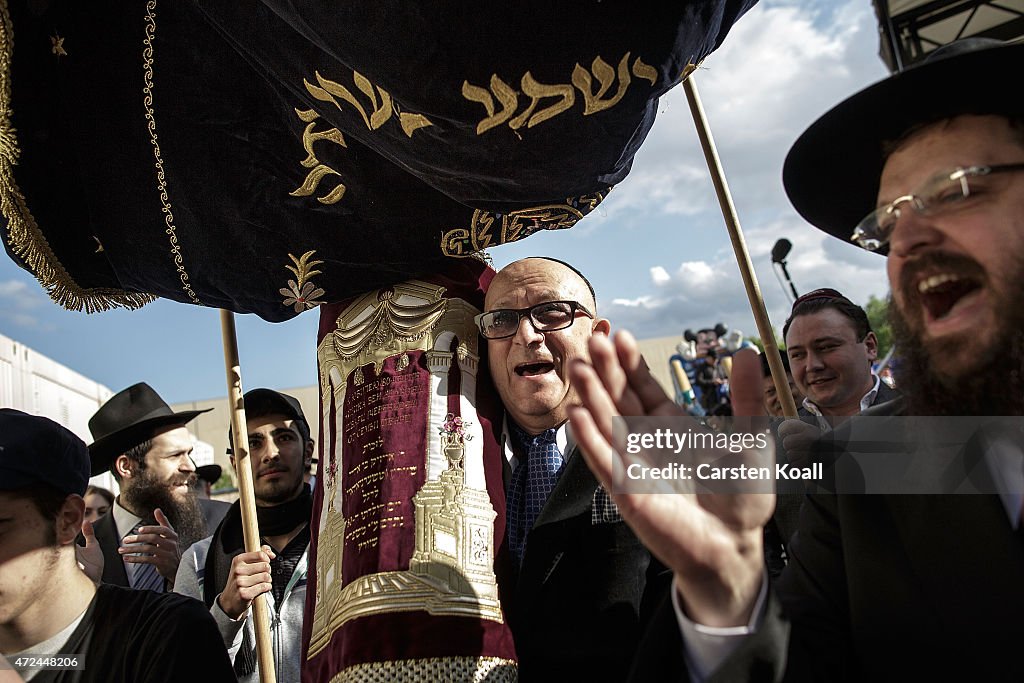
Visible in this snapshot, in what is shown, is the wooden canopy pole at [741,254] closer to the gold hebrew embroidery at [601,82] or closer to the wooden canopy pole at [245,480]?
the gold hebrew embroidery at [601,82]

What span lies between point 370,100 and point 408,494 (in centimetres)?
94

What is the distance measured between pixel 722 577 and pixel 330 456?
4.61ft

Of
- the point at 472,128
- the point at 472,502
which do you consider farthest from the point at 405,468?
the point at 472,128

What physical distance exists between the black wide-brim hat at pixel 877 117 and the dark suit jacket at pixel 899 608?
0.69 m

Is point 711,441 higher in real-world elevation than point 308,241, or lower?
lower

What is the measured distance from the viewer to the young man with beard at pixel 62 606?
197 centimetres

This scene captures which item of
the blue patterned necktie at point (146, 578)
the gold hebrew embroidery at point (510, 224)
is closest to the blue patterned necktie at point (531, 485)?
the gold hebrew embroidery at point (510, 224)

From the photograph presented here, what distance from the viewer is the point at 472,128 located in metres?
1.70

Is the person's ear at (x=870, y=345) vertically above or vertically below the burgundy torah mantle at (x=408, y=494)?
above

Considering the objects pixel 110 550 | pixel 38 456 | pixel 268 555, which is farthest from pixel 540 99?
pixel 110 550

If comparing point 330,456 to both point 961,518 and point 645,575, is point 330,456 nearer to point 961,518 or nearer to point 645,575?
point 645,575

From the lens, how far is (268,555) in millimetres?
2855

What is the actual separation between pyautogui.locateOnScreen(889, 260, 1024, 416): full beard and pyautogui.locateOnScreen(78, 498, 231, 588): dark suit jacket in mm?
3232

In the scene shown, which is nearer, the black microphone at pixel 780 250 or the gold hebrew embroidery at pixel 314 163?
the gold hebrew embroidery at pixel 314 163
